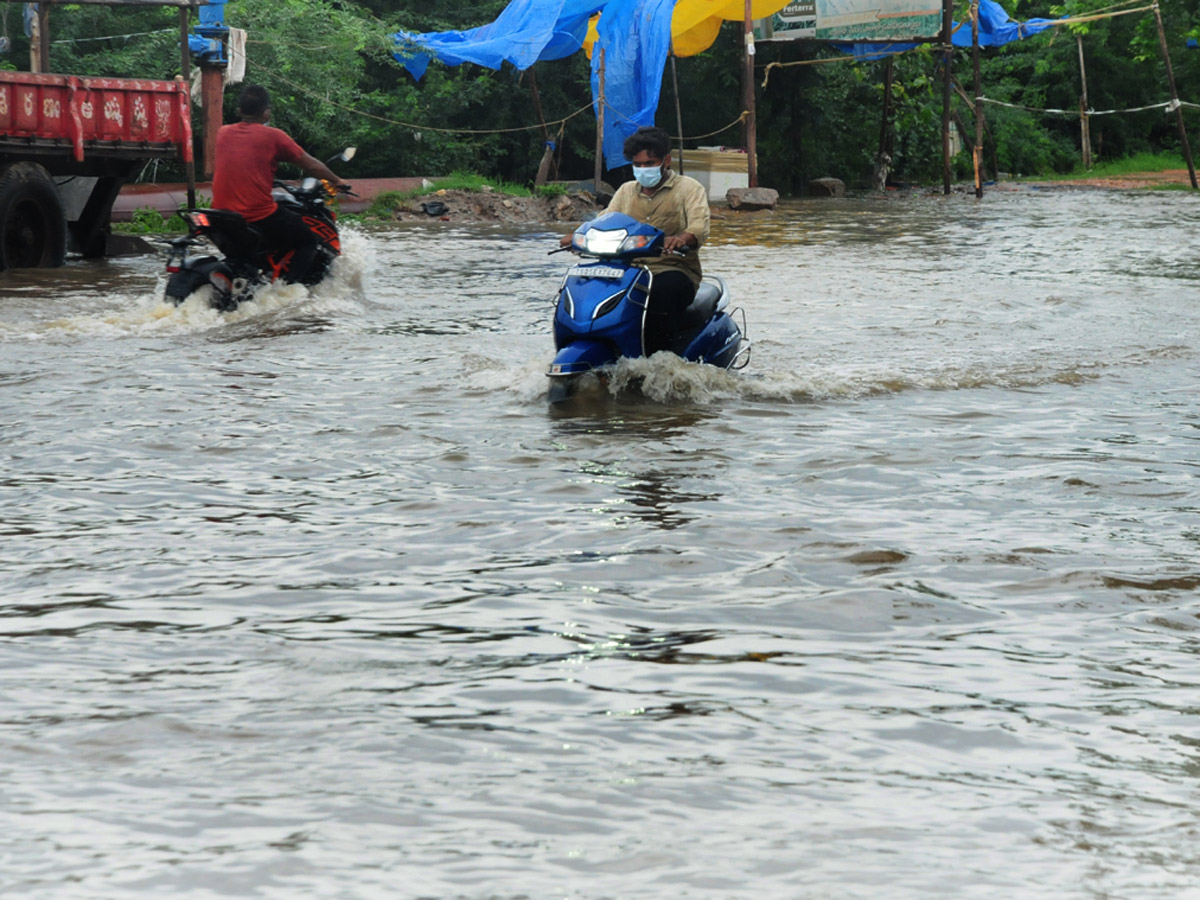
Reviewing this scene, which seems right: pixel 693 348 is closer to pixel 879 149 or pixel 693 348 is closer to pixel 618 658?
pixel 618 658

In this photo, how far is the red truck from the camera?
14.8 m

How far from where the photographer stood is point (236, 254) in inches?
451

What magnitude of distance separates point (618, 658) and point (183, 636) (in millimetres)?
1215

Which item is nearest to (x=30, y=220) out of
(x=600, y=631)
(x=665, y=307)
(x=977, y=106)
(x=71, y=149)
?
(x=71, y=149)

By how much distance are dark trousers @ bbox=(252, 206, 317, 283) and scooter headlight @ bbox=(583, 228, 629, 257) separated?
422cm

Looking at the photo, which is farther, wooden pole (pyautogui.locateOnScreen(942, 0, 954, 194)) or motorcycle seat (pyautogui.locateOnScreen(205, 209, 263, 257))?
wooden pole (pyautogui.locateOnScreen(942, 0, 954, 194))

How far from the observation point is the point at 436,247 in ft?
63.4

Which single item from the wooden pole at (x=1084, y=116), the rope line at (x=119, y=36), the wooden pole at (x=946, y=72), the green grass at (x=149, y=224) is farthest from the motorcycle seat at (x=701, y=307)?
the wooden pole at (x=1084, y=116)

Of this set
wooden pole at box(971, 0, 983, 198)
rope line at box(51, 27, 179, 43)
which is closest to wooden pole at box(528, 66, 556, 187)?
rope line at box(51, 27, 179, 43)

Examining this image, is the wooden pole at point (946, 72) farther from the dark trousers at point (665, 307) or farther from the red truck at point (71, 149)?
the dark trousers at point (665, 307)

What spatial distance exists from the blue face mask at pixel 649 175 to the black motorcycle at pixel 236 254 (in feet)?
10.4

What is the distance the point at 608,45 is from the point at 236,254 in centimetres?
1357

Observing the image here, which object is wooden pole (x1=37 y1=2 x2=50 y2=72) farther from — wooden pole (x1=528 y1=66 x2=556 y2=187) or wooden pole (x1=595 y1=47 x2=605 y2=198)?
wooden pole (x1=528 y1=66 x2=556 y2=187)

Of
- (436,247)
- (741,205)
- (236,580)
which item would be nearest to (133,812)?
(236,580)
